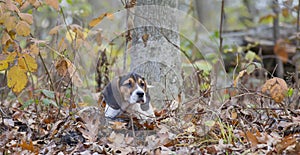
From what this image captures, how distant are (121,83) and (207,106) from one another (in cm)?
95

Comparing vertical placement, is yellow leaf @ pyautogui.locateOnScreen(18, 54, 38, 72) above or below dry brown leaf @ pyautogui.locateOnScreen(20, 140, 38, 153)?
above

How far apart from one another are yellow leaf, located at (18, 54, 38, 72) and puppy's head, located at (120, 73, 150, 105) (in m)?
0.88

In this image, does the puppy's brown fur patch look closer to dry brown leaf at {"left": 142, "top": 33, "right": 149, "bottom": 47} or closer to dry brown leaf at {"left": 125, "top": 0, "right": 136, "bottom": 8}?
dry brown leaf at {"left": 142, "top": 33, "right": 149, "bottom": 47}

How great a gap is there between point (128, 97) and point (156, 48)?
76 centimetres

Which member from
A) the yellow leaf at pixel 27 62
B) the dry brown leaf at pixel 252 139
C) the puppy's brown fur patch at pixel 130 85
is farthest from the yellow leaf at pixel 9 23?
the dry brown leaf at pixel 252 139

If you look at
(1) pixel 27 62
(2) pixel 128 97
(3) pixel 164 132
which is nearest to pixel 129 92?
(2) pixel 128 97

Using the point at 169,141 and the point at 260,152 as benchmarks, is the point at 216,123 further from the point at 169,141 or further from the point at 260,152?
the point at 260,152

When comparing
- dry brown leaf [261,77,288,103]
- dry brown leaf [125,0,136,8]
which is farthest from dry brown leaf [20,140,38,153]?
dry brown leaf [261,77,288,103]

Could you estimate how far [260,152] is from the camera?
304 centimetres

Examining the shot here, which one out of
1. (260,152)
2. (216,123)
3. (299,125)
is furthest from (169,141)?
(299,125)

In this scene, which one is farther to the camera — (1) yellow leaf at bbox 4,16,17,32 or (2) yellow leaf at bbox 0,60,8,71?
(2) yellow leaf at bbox 0,60,8,71

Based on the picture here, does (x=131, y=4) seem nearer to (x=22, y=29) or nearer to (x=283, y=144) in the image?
(x=22, y=29)

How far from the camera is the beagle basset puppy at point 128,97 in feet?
13.6

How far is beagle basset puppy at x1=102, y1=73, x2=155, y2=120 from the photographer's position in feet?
13.6
